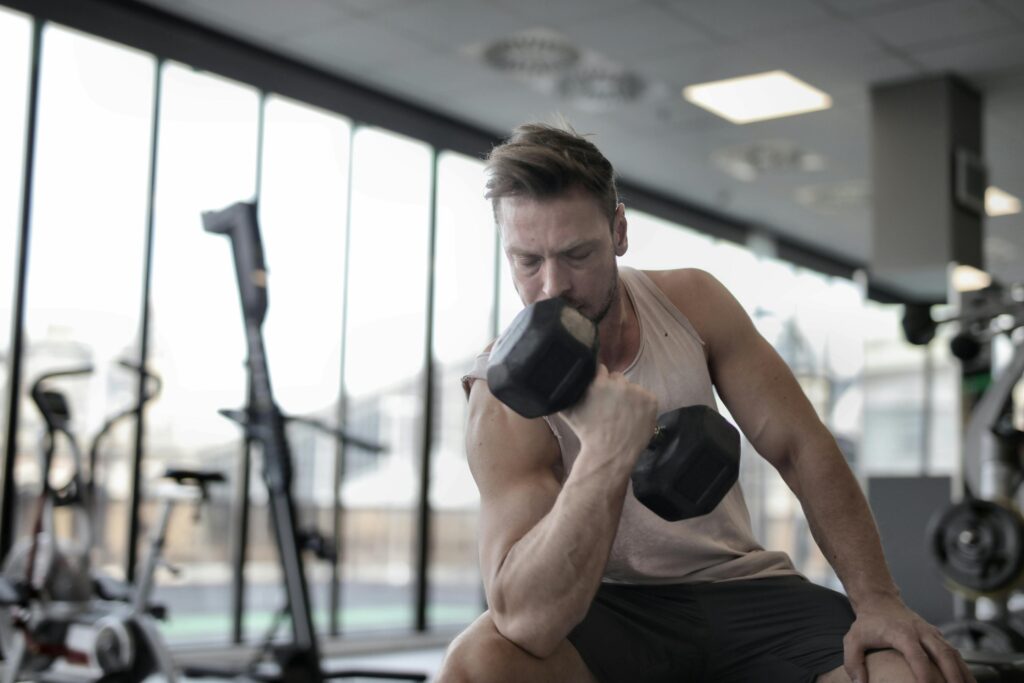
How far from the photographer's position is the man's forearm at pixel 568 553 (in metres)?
1.24

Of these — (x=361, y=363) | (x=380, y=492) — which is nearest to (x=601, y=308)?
(x=361, y=363)

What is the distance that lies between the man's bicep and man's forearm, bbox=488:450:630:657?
56 mm

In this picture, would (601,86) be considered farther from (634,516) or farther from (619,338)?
(634,516)

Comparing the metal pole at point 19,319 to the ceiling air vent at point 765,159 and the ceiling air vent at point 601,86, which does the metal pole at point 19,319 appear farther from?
the ceiling air vent at point 765,159

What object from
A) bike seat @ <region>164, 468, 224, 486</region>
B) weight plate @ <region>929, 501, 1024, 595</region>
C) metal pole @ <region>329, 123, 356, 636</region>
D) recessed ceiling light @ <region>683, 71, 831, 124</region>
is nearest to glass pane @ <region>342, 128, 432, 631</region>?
metal pole @ <region>329, 123, 356, 636</region>

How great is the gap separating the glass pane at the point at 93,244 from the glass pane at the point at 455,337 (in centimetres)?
177

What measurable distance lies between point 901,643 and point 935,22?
3918 millimetres

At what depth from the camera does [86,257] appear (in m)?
4.62

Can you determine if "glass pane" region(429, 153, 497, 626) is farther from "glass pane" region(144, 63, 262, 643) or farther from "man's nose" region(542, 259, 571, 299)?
"man's nose" region(542, 259, 571, 299)

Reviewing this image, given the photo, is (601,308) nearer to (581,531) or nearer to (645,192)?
(581,531)

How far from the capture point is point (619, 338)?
1.58 metres

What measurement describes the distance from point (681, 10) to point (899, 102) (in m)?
1.45

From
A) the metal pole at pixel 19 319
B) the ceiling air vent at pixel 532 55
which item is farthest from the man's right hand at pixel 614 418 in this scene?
the ceiling air vent at pixel 532 55

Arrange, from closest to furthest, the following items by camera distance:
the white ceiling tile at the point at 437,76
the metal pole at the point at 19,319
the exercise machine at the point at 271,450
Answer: the exercise machine at the point at 271,450 → the metal pole at the point at 19,319 → the white ceiling tile at the point at 437,76
